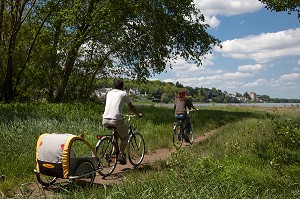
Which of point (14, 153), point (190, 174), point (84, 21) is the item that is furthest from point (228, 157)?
point (84, 21)

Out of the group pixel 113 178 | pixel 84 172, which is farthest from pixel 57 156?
pixel 113 178

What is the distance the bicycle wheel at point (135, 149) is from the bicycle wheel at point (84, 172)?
2095 mm

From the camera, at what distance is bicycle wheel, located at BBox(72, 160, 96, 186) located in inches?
264

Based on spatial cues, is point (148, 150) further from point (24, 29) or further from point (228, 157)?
point (24, 29)

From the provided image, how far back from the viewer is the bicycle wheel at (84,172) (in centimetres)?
670

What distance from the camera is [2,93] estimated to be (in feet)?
70.3

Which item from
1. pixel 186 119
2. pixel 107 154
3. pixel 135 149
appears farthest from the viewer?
pixel 186 119

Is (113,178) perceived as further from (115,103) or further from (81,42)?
(81,42)

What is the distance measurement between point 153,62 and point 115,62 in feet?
10.0

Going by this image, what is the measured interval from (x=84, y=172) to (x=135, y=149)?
2917mm

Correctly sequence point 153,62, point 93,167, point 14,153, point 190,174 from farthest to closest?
point 153,62
point 14,153
point 93,167
point 190,174

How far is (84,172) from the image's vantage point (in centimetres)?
695

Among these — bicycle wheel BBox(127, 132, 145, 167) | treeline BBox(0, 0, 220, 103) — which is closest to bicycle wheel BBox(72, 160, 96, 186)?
bicycle wheel BBox(127, 132, 145, 167)

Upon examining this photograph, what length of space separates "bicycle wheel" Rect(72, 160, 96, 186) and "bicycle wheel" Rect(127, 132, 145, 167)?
6.87ft
